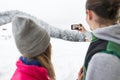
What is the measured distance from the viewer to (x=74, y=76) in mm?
1528

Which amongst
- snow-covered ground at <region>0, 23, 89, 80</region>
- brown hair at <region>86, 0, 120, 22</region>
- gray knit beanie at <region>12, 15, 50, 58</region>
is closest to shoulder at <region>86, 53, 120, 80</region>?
brown hair at <region>86, 0, 120, 22</region>

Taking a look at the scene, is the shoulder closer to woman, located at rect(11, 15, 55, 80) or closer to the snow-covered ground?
woman, located at rect(11, 15, 55, 80)

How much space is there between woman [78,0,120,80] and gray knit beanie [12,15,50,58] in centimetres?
26

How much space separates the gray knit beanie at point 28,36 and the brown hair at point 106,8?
29 cm

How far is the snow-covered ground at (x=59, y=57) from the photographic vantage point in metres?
1.54

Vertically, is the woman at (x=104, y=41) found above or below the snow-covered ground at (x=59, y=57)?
above

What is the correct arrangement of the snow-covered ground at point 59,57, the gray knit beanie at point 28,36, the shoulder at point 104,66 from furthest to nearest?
the snow-covered ground at point 59,57, the gray knit beanie at point 28,36, the shoulder at point 104,66

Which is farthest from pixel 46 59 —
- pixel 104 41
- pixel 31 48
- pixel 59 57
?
pixel 59 57

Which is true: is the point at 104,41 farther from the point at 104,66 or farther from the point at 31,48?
the point at 31,48

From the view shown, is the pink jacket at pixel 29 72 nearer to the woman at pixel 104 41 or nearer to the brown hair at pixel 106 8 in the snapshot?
the woman at pixel 104 41

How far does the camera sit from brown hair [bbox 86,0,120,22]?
881 millimetres

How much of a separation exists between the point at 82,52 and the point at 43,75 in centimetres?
59

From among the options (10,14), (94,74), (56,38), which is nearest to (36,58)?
(94,74)

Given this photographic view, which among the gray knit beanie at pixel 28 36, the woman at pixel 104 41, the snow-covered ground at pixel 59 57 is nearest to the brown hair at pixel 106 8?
the woman at pixel 104 41
